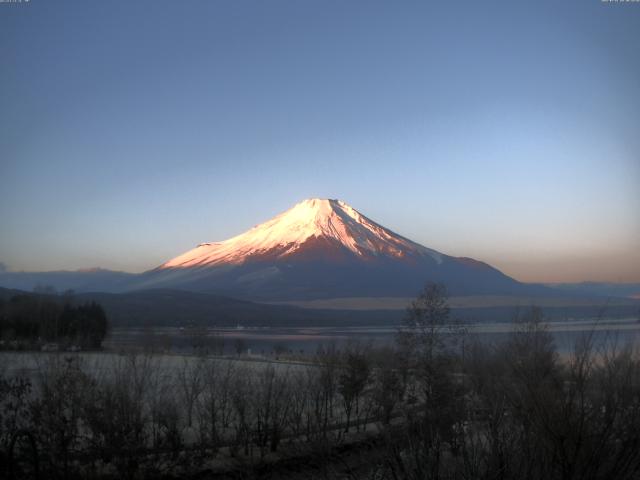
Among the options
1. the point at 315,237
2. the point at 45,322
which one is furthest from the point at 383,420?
the point at 315,237

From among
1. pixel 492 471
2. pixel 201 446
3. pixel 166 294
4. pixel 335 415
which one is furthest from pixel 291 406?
pixel 166 294

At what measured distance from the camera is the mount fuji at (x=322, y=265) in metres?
131

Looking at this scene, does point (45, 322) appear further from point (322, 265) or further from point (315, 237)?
point (315, 237)

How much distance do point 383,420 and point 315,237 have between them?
139 m

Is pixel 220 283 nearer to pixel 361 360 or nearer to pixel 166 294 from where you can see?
pixel 166 294

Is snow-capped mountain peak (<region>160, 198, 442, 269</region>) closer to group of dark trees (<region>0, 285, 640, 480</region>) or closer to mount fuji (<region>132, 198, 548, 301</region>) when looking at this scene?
mount fuji (<region>132, 198, 548, 301</region>)

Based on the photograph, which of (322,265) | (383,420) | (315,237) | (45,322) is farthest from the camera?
(315,237)

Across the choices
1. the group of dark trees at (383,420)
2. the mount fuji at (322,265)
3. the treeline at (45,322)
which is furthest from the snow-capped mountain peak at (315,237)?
the group of dark trees at (383,420)

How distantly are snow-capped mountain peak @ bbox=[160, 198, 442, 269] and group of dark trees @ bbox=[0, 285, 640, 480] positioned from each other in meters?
127

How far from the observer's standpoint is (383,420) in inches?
524

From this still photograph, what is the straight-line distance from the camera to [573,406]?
4.90 metres

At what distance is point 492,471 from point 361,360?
15175 millimetres

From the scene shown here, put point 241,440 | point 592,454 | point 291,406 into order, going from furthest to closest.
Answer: point 291,406, point 241,440, point 592,454

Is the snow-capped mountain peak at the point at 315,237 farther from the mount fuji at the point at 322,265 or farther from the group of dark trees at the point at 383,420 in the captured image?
the group of dark trees at the point at 383,420
